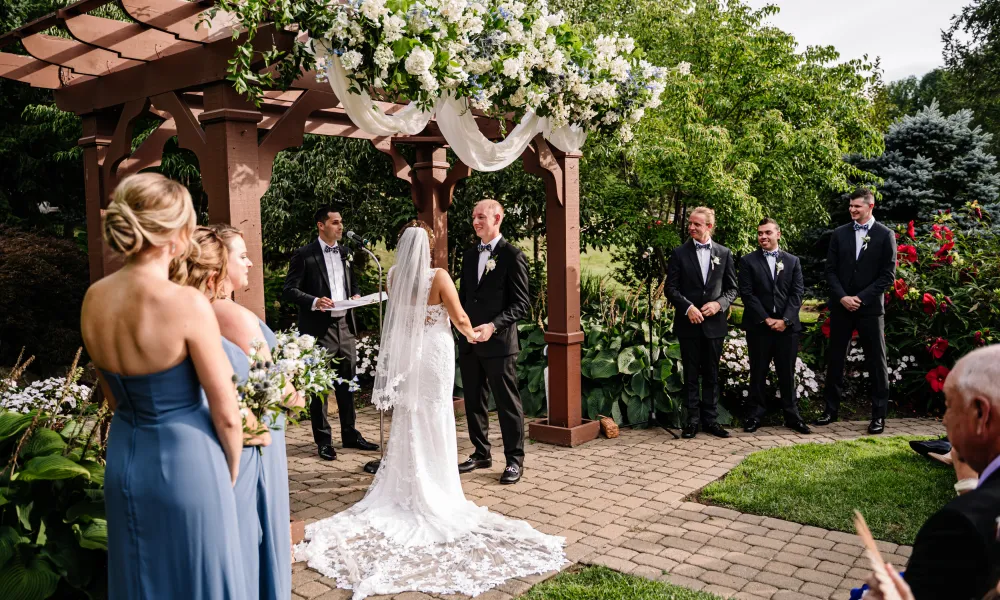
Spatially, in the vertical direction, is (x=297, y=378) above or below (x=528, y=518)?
above

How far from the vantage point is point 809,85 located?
10.8 metres

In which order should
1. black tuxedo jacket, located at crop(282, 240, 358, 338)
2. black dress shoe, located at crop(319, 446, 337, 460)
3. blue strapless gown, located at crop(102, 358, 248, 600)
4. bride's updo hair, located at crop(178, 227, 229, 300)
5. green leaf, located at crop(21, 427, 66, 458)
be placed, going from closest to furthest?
1. blue strapless gown, located at crop(102, 358, 248, 600)
2. bride's updo hair, located at crop(178, 227, 229, 300)
3. green leaf, located at crop(21, 427, 66, 458)
4. black dress shoe, located at crop(319, 446, 337, 460)
5. black tuxedo jacket, located at crop(282, 240, 358, 338)

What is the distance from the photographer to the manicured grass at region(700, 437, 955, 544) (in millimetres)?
4934

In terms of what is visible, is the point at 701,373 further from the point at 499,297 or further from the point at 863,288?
the point at 499,297

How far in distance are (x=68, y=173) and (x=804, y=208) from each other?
519 inches

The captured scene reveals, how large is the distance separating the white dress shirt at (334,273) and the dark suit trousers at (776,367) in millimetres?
3879

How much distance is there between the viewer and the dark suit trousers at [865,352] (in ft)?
24.2

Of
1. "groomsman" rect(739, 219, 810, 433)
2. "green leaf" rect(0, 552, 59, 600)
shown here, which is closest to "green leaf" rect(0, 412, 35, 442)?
"green leaf" rect(0, 552, 59, 600)

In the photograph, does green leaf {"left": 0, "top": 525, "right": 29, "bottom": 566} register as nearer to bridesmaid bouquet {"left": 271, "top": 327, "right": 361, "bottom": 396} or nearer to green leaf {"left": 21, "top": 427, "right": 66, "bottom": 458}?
green leaf {"left": 21, "top": 427, "right": 66, "bottom": 458}

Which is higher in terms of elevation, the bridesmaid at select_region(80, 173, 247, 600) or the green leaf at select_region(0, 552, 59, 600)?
the bridesmaid at select_region(80, 173, 247, 600)

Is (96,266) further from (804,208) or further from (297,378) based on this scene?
(804,208)

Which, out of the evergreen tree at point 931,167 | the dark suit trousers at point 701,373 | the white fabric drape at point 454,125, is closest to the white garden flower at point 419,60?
the white fabric drape at point 454,125

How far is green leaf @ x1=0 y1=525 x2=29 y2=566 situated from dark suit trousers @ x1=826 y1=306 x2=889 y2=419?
6.86 meters

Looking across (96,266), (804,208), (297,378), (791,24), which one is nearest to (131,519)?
(297,378)
